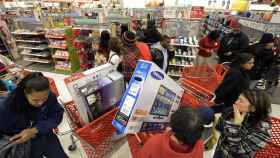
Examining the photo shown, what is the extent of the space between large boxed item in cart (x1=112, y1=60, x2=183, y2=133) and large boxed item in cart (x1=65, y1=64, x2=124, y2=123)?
28 cm

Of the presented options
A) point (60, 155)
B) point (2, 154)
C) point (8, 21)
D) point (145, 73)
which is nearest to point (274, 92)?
point (145, 73)

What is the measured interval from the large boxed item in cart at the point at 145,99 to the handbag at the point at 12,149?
2.52 feet

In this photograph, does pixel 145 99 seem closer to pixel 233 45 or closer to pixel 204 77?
pixel 204 77

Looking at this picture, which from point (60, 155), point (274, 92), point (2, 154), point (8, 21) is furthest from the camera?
point (8, 21)

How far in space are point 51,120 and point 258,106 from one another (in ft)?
5.12

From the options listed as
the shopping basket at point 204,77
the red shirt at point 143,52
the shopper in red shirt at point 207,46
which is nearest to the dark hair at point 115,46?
the red shirt at point 143,52

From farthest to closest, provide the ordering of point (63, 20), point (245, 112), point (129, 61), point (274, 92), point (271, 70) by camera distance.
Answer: point (63, 20)
point (274, 92)
point (271, 70)
point (129, 61)
point (245, 112)

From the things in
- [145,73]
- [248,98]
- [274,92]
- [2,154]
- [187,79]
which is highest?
[145,73]

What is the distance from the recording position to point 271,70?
3.21 metres

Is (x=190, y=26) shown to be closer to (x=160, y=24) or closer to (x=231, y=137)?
(x=160, y=24)

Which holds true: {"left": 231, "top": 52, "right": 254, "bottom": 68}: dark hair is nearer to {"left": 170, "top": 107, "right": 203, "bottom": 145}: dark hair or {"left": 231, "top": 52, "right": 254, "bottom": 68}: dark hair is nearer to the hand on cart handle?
{"left": 170, "top": 107, "right": 203, "bottom": 145}: dark hair

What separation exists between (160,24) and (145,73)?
11.9 feet

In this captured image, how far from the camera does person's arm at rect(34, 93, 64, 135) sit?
4.45 feet

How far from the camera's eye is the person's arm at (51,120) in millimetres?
1355
